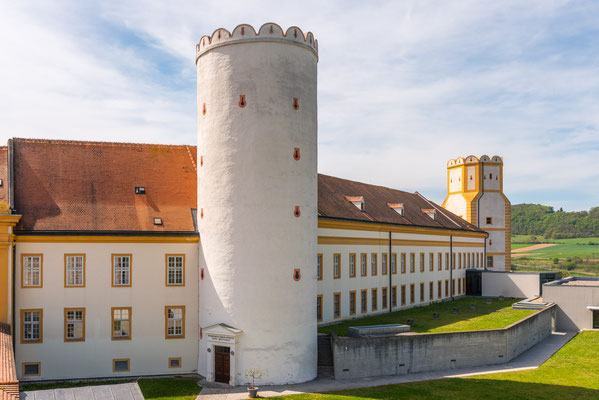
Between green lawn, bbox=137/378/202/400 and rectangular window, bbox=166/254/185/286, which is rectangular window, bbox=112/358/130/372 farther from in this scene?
rectangular window, bbox=166/254/185/286

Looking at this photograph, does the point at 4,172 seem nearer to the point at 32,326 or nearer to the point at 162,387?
the point at 32,326

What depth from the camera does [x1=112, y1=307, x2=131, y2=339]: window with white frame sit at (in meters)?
30.4

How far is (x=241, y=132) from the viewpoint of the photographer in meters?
29.6

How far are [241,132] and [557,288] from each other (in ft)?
112

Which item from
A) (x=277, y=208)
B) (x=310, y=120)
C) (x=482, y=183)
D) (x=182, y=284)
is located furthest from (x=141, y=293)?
(x=482, y=183)

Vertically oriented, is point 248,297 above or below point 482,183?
below

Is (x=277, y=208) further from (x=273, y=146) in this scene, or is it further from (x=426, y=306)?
(x=426, y=306)

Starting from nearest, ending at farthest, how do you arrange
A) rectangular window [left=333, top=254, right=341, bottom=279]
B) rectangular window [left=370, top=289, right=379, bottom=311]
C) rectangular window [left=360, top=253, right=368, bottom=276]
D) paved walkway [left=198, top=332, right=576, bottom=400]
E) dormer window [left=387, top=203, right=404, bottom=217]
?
paved walkway [left=198, top=332, right=576, bottom=400] < rectangular window [left=333, top=254, right=341, bottom=279] < rectangular window [left=360, top=253, right=368, bottom=276] < rectangular window [left=370, top=289, right=379, bottom=311] < dormer window [left=387, top=203, right=404, bottom=217]

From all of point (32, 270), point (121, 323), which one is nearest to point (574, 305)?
point (121, 323)

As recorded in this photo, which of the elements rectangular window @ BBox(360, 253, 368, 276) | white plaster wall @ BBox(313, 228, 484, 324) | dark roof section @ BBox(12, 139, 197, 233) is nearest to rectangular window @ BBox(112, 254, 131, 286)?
dark roof section @ BBox(12, 139, 197, 233)

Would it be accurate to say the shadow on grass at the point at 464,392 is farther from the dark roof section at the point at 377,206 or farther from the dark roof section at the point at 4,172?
the dark roof section at the point at 4,172

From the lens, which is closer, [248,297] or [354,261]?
[248,297]

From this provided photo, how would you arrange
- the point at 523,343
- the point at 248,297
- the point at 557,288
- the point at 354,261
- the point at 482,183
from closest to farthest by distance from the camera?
the point at 248,297 < the point at 523,343 < the point at 354,261 < the point at 557,288 < the point at 482,183

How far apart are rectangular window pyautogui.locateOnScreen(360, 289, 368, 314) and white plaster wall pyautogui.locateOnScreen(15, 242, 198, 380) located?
1563 cm
